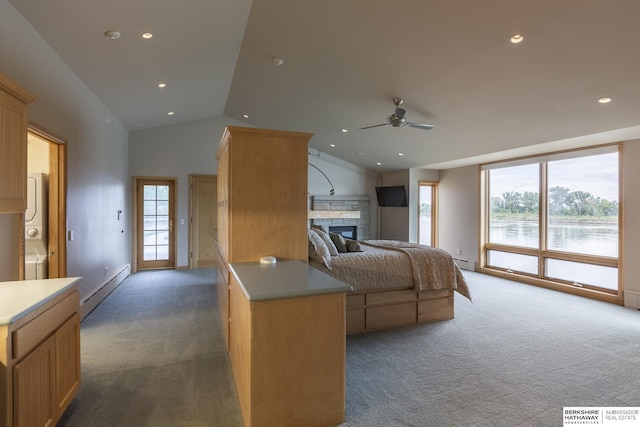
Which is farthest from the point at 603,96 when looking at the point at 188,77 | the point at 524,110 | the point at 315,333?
the point at 188,77

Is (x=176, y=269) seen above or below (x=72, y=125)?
below

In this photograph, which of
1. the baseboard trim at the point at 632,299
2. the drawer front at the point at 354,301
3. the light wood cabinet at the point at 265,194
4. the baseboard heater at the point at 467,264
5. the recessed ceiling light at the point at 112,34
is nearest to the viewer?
the light wood cabinet at the point at 265,194

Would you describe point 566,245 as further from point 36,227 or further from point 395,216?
point 36,227

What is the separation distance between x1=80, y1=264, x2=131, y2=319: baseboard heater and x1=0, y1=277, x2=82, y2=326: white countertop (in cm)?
215

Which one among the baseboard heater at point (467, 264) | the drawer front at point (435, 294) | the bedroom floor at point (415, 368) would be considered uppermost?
the drawer front at point (435, 294)

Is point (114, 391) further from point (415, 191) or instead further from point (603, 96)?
point (415, 191)

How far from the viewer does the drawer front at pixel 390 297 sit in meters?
3.58

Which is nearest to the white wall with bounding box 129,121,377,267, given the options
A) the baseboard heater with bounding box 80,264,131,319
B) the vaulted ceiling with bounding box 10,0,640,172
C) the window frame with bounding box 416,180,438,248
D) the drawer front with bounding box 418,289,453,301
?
the vaulted ceiling with bounding box 10,0,640,172

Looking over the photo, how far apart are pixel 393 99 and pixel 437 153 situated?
2295 millimetres

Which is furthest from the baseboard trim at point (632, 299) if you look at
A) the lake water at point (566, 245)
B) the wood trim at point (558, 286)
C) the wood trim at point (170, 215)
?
the wood trim at point (170, 215)

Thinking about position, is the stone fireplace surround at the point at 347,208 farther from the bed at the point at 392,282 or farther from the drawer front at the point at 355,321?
the drawer front at the point at 355,321

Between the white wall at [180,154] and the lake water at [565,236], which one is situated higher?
the white wall at [180,154]

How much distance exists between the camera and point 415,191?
7789 millimetres

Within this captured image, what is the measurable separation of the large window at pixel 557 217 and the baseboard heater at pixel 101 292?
22.8 ft
